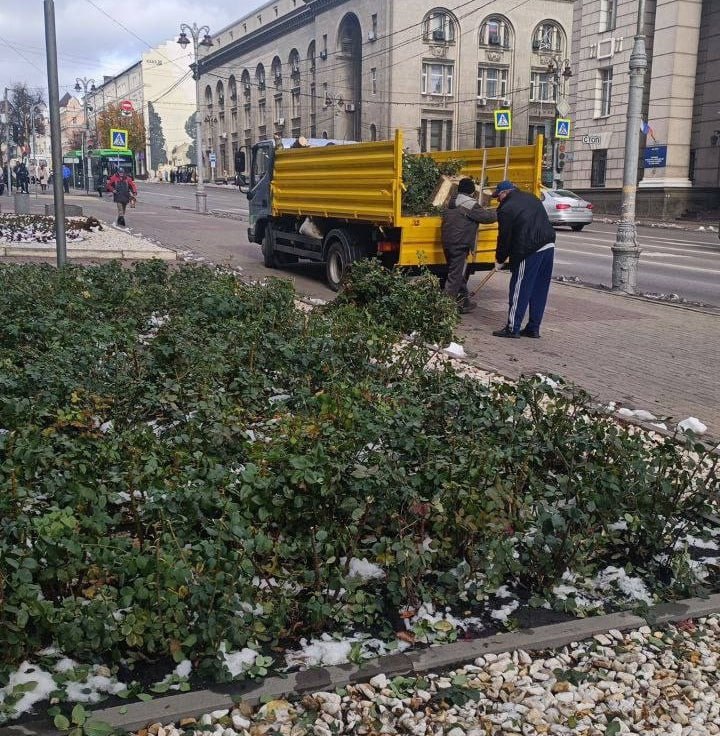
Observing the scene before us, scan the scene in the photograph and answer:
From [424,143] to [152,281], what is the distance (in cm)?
5775

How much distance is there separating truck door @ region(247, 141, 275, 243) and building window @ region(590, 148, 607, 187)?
2991cm

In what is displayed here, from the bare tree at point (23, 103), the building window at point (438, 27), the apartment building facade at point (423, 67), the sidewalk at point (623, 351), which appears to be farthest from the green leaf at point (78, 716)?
the bare tree at point (23, 103)

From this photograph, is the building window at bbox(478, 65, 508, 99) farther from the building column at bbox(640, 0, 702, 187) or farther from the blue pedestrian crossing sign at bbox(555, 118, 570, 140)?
the blue pedestrian crossing sign at bbox(555, 118, 570, 140)

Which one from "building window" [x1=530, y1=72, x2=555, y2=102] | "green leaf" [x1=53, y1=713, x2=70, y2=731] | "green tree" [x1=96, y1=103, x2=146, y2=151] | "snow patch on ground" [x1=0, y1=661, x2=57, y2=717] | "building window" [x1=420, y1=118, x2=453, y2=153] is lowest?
"snow patch on ground" [x1=0, y1=661, x2=57, y2=717]

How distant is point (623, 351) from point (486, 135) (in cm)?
6041

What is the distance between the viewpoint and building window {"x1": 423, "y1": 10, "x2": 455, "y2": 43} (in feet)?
202

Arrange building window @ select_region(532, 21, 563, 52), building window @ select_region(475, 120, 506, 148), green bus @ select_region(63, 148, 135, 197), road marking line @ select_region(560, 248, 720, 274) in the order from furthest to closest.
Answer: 1. building window @ select_region(532, 21, 563, 52)
2. building window @ select_region(475, 120, 506, 148)
3. green bus @ select_region(63, 148, 135, 197)
4. road marking line @ select_region(560, 248, 720, 274)

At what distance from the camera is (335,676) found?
292cm

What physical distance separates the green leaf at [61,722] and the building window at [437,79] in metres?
64.2

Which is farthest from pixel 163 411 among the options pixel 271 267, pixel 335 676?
pixel 271 267

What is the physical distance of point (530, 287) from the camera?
374 inches

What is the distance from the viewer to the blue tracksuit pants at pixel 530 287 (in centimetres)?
948

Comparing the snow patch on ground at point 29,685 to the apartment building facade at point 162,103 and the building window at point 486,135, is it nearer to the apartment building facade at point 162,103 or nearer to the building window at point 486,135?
the building window at point 486,135

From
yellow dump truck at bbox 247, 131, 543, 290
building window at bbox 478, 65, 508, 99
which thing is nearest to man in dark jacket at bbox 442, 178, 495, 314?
yellow dump truck at bbox 247, 131, 543, 290
